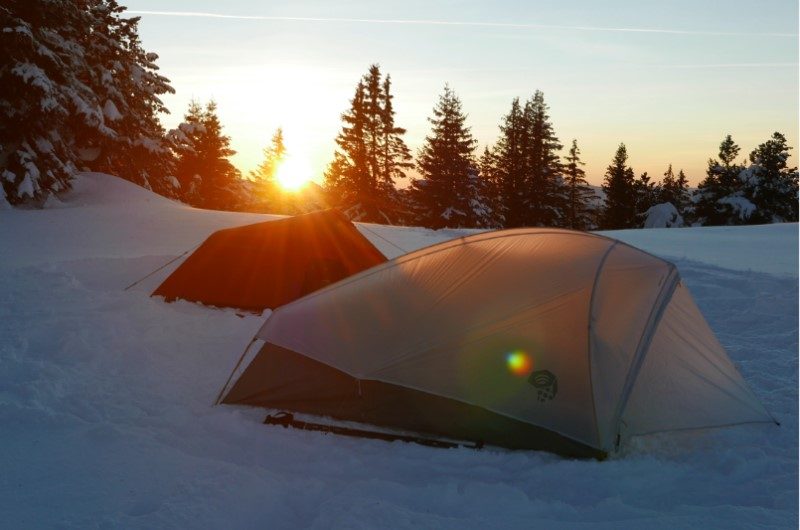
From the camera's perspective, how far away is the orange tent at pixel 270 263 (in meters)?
9.04

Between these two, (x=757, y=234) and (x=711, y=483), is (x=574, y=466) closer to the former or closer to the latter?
(x=711, y=483)

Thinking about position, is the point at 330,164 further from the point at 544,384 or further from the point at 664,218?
the point at 544,384

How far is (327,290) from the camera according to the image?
5.89 meters

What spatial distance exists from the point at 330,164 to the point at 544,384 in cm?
3997

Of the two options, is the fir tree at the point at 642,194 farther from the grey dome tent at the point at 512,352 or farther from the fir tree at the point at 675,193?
the grey dome tent at the point at 512,352

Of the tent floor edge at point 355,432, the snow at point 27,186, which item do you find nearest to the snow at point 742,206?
the snow at point 27,186

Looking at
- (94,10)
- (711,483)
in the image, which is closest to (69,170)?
(94,10)

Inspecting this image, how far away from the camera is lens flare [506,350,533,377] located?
473 centimetres

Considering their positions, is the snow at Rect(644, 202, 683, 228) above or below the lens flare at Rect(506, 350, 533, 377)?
above

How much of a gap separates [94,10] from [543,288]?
83.4 feet

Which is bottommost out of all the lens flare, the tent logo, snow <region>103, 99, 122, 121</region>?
→ the tent logo

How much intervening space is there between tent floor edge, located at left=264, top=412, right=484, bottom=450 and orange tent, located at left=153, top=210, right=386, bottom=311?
12.9 feet

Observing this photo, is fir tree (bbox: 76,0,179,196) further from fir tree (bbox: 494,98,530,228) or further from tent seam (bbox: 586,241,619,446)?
fir tree (bbox: 494,98,530,228)

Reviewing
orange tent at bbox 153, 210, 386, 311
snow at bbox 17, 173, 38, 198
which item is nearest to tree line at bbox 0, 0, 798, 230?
snow at bbox 17, 173, 38, 198
